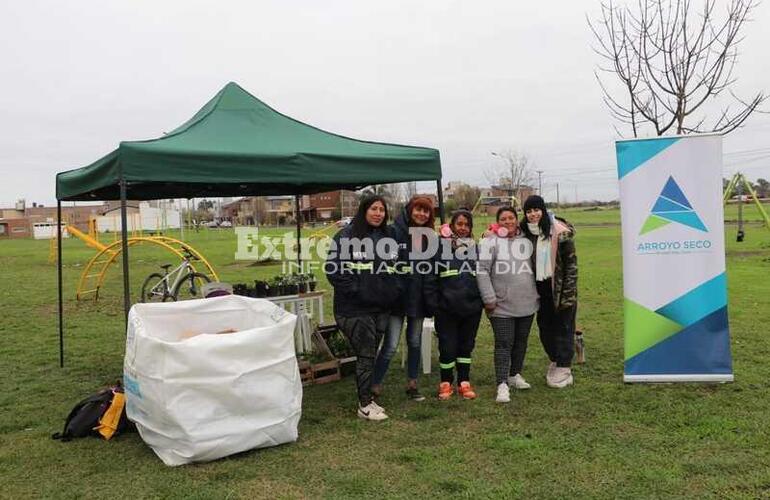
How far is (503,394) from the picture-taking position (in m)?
4.62

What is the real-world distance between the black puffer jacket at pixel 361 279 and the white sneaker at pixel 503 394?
3.69ft

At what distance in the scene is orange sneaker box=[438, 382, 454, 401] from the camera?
472 cm

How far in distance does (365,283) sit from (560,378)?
1923 millimetres

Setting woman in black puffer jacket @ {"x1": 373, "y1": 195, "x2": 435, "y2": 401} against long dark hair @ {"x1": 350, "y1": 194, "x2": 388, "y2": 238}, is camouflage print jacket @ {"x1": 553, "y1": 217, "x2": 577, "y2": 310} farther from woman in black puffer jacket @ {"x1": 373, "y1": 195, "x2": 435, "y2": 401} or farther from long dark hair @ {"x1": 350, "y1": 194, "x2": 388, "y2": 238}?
long dark hair @ {"x1": 350, "y1": 194, "x2": 388, "y2": 238}

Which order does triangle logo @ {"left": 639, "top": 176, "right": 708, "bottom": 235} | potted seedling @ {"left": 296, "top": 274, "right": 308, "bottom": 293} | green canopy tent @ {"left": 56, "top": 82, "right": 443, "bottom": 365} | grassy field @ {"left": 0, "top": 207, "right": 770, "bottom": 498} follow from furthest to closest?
potted seedling @ {"left": 296, "top": 274, "right": 308, "bottom": 293}
triangle logo @ {"left": 639, "top": 176, "right": 708, "bottom": 235}
green canopy tent @ {"left": 56, "top": 82, "right": 443, "bottom": 365}
grassy field @ {"left": 0, "top": 207, "right": 770, "bottom": 498}

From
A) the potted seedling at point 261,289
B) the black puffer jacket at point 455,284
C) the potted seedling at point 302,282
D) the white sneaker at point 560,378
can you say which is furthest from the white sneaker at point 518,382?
the potted seedling at point 261,289

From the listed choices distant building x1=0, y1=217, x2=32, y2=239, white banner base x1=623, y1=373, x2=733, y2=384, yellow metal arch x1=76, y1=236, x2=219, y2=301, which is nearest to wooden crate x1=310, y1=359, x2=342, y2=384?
white banner base x1=623, y1=373, x2=733, y2=384

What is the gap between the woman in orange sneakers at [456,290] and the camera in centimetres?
448

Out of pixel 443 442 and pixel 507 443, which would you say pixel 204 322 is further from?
pixel 507 443

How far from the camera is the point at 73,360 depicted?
6.27 meters

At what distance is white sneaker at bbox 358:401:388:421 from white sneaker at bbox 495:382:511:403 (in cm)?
92

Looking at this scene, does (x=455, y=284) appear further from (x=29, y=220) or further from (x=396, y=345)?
(x=29, y=220)

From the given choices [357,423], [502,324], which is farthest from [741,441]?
[357,423]

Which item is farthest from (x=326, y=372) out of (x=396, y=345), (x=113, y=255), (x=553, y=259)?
(x=113, y=255)
